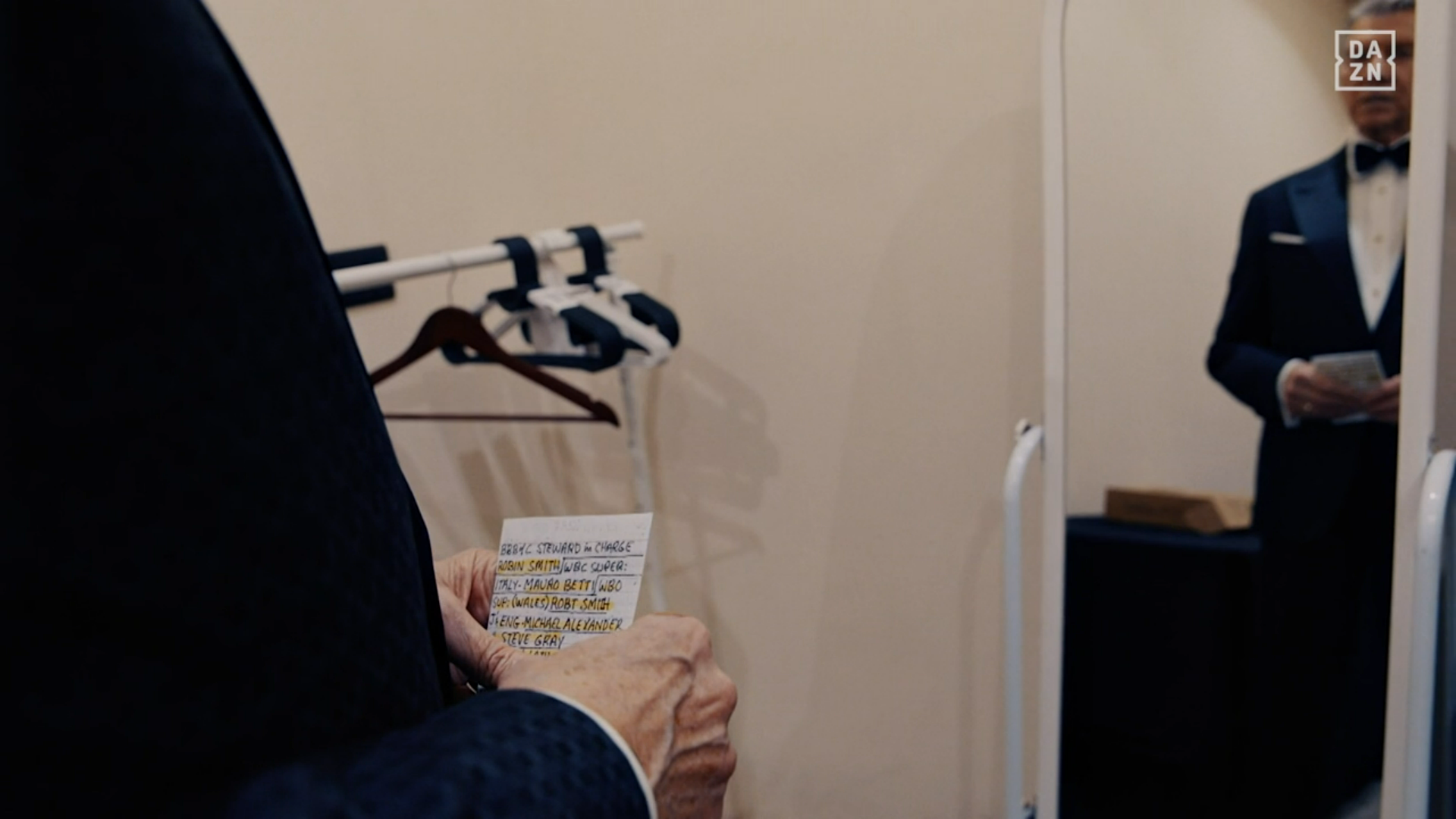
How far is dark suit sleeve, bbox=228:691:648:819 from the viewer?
30cm

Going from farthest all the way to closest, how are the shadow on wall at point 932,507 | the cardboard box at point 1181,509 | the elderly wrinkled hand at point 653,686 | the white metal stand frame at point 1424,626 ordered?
1. the shadow on wall at point 932,507
2. the cardboard box at point 1181,509
3. the white metal stand frame at point 1424,626
4. the elderly wrinkled hand at point 653,686

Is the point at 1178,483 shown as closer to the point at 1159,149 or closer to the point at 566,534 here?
the point at 1159,149

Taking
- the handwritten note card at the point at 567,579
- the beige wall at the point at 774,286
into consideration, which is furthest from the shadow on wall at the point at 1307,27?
the handwritten note card at the point at 567,579

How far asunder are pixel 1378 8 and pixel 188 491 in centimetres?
110

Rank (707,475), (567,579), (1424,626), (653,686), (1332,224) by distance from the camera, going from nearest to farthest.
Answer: (653,686) → (567,579) → (1424,626) → (1332,224) → (707,475)

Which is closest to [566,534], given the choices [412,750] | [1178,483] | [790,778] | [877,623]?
[412,750]

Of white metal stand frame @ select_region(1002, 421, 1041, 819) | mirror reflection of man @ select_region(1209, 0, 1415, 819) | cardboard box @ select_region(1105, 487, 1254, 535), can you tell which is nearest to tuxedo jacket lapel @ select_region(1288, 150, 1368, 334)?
mirror reflection of man @ select_region(1209, 0, 1415, 819)

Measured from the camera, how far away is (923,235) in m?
1.44

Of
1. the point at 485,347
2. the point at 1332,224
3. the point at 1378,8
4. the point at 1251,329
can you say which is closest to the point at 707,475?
the point at 485,347

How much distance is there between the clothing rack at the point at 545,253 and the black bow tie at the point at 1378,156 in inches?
35.7

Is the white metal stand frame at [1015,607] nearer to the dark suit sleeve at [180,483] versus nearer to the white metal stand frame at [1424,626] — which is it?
the white metal stand frame at [1424,626]

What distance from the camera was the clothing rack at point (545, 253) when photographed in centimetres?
130

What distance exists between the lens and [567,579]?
0.53 metres

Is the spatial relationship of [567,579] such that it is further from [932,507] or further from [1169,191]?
[932,507]
